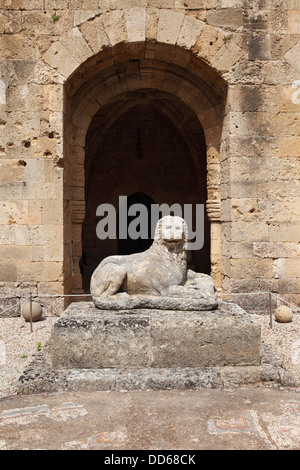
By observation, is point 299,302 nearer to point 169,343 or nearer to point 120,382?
point 169,343

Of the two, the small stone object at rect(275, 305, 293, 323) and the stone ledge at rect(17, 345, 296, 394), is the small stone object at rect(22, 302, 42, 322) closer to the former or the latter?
the stone ledge at rect(17, 345, 296, 394)

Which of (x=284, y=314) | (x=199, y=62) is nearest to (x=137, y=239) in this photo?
(x=199, y=62)

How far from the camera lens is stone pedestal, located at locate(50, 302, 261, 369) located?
12.2 ft

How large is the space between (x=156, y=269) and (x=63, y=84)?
3.63 m

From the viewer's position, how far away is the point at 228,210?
659 cm

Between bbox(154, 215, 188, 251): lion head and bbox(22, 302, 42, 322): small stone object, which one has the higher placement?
bbox(154, 215, 188, 251): lion head

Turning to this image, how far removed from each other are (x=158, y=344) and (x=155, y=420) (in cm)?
86

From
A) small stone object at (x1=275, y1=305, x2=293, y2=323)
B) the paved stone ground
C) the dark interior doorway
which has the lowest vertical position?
the paved stone ground

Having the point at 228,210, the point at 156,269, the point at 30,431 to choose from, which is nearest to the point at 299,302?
the point at 228,210

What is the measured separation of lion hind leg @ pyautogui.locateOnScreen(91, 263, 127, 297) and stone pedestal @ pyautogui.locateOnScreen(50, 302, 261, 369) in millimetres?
429

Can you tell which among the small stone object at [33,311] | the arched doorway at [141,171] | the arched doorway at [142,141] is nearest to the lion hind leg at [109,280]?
the small stone object at [33,311]

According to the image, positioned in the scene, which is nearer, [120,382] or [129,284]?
[120,382]

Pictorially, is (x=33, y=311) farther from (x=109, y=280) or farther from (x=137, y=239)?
(x=137, y=239)

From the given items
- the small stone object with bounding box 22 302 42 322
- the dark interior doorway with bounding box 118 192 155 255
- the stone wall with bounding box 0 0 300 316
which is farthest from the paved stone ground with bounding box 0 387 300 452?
the dark interior doorway with bounding box 118 192 155 255
